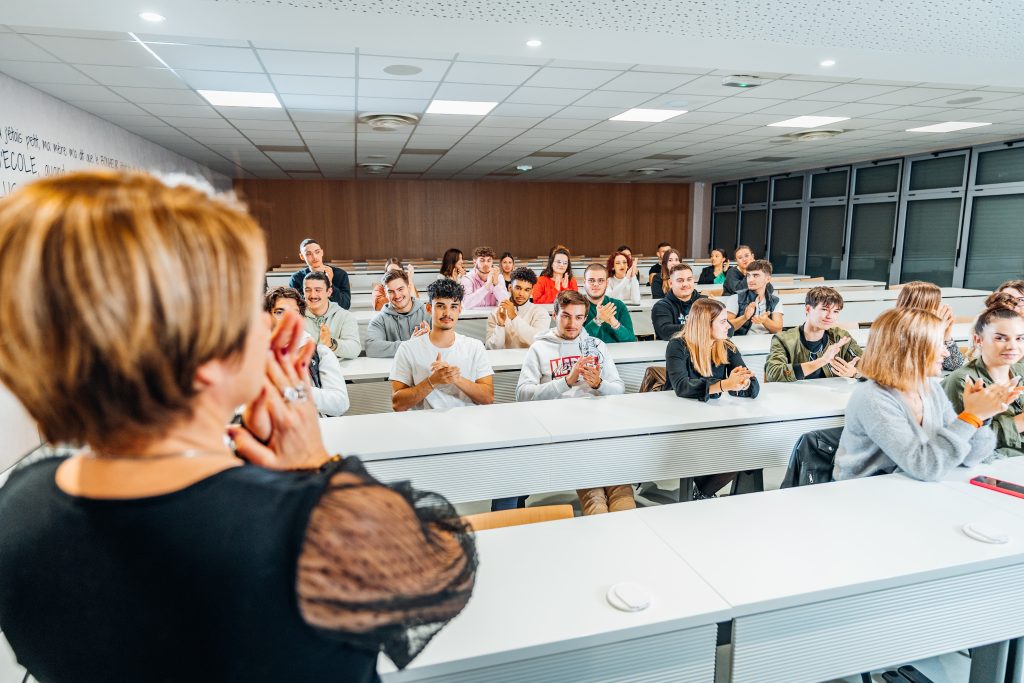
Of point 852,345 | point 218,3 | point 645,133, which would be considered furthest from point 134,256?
point 645,133

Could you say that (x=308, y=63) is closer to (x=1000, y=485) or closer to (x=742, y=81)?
(x=742, y=81)

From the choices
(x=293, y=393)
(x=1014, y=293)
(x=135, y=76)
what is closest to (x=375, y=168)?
(x=135, y=76)

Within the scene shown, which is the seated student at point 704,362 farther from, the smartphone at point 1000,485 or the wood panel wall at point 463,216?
the wood panel wall at point 463,216

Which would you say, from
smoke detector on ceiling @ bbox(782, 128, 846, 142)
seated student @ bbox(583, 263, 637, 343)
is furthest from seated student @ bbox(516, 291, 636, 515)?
smoke detector on ceiling @ bbox(782, 128, 846, 142)

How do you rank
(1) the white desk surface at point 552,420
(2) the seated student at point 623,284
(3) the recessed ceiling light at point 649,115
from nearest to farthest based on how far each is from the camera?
1. (1) the white desk surface at point 552,420
2. (3) the recessed ceiling light at point 649,115
3. (2) the seated student at point 623,284

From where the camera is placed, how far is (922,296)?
12.2 feet

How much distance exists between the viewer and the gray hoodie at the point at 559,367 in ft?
11.0

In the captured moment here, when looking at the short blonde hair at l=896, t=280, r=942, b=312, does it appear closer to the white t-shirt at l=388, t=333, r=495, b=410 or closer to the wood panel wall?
the white t-shirt at l=388, t=333, r=495, b=410

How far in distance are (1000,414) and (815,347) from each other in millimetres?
1068

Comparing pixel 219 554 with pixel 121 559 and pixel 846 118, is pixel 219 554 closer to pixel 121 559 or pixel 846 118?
pixel 121 559

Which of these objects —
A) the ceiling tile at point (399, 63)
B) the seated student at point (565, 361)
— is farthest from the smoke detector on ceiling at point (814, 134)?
the seated student at point (565, 361)

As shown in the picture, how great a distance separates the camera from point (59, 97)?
197 inches

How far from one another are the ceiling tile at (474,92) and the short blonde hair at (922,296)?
10.5 ft

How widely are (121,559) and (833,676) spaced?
5.42 ft
